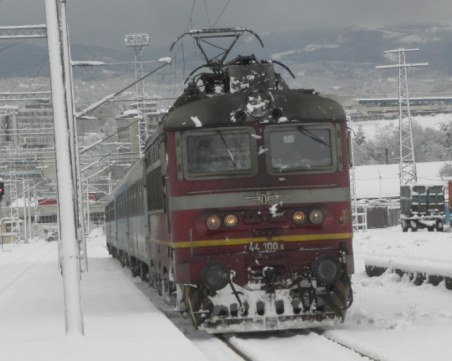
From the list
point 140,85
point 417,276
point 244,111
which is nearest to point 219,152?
point 244,111

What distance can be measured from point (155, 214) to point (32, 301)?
454cm

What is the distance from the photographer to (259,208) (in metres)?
14.5

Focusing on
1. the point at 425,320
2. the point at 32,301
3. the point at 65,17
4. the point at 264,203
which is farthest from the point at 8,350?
the point at 65,17

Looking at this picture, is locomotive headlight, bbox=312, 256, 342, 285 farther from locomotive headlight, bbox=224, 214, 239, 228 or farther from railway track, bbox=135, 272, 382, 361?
locomotive headlight, bbox=224, 214, 239, 228

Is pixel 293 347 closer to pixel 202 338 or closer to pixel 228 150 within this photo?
pixel 202 338

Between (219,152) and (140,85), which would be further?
(140,85)

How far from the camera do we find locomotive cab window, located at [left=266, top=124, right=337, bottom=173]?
14.8 m

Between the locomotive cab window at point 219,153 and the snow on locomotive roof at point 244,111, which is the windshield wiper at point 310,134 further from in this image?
the locomotive cab window at point 219,153

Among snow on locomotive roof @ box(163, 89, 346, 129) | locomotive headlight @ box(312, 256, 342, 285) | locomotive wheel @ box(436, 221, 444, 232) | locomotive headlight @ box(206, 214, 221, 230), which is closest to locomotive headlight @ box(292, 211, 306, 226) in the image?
locomotive headlight @ box(312, 256, 342, 285)

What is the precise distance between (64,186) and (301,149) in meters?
3.71

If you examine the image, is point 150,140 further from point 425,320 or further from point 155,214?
point 425,320

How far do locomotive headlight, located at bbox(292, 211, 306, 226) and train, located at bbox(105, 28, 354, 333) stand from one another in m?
0.01

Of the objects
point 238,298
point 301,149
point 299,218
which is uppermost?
point 301,149

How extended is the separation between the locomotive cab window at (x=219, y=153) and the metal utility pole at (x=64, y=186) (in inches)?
90.0
